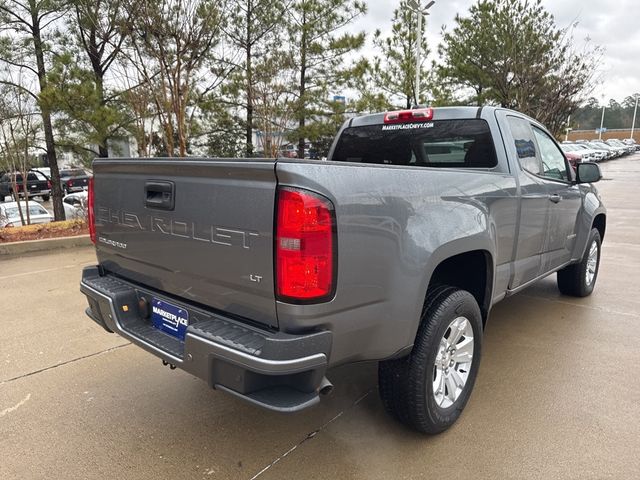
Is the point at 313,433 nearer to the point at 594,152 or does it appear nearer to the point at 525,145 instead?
the point at 525,145

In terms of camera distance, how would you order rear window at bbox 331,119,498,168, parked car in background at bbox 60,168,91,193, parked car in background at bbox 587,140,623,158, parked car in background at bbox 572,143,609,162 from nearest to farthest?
rear window at bbox 331,119,498,168
parked car in background at bbox 60,168,91,193
parked car in background at bbox 572,143,609,162
parked car in background at bbox 587,140,623,158

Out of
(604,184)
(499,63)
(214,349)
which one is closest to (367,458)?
(214,349)

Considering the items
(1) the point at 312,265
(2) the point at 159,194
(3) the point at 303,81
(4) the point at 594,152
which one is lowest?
(4) the point at 594,152

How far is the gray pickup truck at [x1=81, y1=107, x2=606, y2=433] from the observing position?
1.92 metres

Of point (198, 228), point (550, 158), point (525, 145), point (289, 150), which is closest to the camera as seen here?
point (198, 228)

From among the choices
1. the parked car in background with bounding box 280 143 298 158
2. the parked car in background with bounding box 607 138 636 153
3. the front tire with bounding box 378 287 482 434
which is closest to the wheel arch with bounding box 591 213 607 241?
the front tire with bounding box 378 287 482 434

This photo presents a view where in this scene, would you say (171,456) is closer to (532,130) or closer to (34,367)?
(34,367)

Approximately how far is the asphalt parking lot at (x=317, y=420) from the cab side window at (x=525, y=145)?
1475 millimetres

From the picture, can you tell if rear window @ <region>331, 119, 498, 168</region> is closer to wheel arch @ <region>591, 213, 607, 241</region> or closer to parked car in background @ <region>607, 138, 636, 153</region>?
wheel arch @ <region>591, 213, 607, 241</region>

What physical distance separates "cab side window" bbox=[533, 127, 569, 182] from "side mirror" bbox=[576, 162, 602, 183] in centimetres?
11

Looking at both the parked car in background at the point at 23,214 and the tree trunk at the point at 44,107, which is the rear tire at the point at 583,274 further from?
the parked car in background at the point at 23,214

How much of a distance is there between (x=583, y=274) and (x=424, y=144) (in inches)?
100

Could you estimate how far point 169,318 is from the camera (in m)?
2.47

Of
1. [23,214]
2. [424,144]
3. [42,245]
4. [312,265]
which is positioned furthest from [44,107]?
[312,265]
